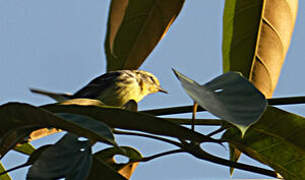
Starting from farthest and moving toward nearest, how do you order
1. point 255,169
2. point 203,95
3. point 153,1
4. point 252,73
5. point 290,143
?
point 153,1
point 252,73
point 290,143
point 255,169
point 203,95

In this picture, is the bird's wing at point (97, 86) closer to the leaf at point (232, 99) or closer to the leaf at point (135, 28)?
the leaf at point (135, 28)

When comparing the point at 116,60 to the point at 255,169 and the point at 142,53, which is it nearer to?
the point at 142,53

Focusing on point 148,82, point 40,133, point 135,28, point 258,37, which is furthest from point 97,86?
point 40,133

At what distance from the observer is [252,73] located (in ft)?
3.09

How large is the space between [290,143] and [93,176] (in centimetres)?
25

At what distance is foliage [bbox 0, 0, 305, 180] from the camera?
0.47 metres

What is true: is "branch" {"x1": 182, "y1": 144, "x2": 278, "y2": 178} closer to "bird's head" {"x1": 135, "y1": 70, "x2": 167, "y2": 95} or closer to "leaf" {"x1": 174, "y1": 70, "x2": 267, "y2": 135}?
"leaf" {"x1": 174, "y1": 70, "x2": 267, "y2": 135}

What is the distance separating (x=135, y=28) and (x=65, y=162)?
0.60m

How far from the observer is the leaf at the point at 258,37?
96 centimetres

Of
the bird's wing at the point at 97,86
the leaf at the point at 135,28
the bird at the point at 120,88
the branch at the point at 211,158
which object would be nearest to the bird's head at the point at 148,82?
the bird at the point at 120,88

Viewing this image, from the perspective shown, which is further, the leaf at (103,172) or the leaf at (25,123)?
the leaf at (103,172)

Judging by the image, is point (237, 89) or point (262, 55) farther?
point (262, 55)

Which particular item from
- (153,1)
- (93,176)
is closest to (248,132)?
(93,176)

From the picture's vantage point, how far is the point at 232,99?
47 cm
